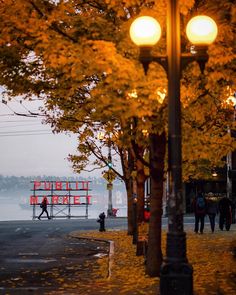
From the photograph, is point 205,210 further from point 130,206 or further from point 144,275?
point 144,275

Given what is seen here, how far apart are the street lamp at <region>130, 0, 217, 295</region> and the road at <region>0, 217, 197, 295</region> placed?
394 centimetres

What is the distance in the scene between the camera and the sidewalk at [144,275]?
10.5m

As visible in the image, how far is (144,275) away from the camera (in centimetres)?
1249

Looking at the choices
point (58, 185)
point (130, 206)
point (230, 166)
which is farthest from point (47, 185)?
point (130, 206)

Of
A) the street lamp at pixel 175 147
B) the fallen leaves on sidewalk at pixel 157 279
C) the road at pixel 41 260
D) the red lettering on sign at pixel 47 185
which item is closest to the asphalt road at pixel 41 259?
the road at pixel 41 260

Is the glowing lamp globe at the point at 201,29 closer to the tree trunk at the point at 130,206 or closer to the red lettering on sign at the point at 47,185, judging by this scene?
the tree trunk at the point at 130,206

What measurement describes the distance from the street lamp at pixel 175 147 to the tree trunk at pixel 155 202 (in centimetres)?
449

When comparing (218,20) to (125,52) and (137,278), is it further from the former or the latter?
(137,278)

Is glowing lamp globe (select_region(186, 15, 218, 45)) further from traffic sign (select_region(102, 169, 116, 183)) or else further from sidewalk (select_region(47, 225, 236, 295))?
traffic sign (select_region(102, 169, 116, 183))

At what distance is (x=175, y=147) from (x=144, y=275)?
562cm

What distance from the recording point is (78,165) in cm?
2836

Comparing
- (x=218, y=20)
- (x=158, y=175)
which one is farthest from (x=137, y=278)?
(x=218, y=20)

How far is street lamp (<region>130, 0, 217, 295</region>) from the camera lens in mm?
7688

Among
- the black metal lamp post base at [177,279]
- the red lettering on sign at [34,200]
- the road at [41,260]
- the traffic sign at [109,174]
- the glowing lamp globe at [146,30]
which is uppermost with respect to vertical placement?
the glowing lamp globe at [146,30]
